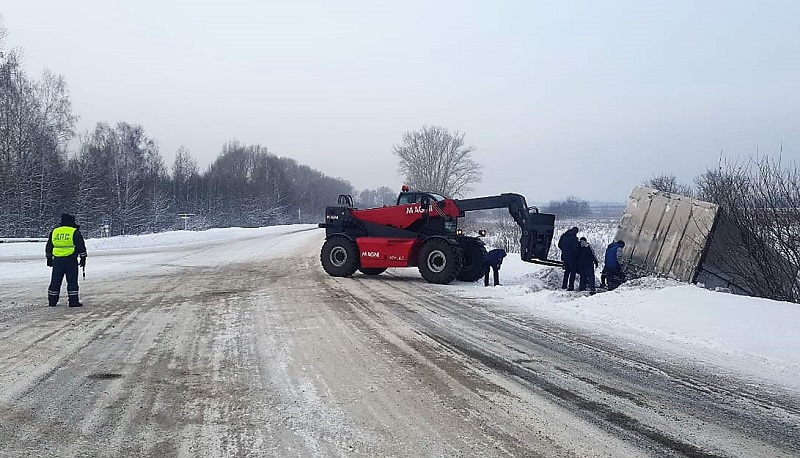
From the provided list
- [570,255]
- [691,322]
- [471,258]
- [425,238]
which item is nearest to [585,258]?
[570,255]

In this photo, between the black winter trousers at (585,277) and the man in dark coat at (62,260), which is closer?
the man in dark coat at (62,260)

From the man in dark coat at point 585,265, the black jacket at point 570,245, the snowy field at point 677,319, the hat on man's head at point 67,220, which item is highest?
the hat on man's head at point 67,220

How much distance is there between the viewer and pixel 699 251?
12359 millimetres

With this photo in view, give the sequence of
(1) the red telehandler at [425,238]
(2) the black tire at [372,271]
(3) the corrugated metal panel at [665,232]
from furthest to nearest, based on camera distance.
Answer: (2) the black tire at [372,271], (1) the red telehandler at [425,238], (3) the corrugated metal panel at [665,232]

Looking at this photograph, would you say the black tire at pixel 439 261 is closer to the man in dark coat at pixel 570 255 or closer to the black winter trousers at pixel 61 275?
the man in dark coat at pixel 570 255

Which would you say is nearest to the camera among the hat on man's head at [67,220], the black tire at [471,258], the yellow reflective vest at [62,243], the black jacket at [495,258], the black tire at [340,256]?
the yellow reflective vest at [62,243]

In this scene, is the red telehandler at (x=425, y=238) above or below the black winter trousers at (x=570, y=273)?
above

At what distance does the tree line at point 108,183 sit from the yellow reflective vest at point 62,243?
99.8ft

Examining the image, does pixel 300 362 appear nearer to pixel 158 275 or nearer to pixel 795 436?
pixel 795 436

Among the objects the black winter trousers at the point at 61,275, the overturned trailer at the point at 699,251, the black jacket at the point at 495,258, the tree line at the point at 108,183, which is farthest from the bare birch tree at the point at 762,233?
the tree line at the point at 108,183

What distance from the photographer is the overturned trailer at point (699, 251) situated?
1163 centimetres

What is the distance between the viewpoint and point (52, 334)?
8180 millimetres

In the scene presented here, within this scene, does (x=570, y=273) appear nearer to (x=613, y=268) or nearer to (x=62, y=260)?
(x=613, y=268)

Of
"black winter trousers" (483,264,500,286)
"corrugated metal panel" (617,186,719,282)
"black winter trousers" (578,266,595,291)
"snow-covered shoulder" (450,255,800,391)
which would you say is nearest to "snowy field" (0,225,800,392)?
"snow-covered shoulder" (450,255,800,391)
